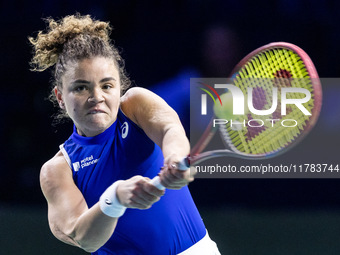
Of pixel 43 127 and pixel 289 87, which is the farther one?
pixel 43 127

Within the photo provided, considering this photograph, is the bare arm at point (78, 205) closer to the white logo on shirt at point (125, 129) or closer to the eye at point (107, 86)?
the white logo on shirt at point (125, 129)

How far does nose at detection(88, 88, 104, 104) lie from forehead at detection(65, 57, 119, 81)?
0.06m

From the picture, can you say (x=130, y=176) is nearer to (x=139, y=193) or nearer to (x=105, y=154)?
(x=105, y=154)

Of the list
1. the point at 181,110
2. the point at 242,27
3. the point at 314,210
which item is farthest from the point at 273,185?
the point at 242,27

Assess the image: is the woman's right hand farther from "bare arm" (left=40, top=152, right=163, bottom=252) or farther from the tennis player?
the tennis player

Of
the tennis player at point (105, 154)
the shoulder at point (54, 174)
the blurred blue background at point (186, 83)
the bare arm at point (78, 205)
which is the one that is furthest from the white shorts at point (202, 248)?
the blurred blue background at point (186, 83)

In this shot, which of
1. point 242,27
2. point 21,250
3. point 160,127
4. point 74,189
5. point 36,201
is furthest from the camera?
point 242,27

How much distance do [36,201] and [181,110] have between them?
1.50m

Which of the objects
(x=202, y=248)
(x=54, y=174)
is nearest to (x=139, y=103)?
(x=54, y=174)

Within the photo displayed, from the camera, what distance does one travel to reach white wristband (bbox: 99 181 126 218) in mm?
2365

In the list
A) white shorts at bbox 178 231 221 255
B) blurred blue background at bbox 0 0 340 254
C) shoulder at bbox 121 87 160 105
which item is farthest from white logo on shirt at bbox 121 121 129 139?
blurred blue background at bbox 0 0 340 254

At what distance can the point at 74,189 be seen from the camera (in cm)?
278

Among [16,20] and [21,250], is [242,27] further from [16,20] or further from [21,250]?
[21,250]

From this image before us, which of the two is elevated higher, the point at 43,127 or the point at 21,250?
the point at 43,127
